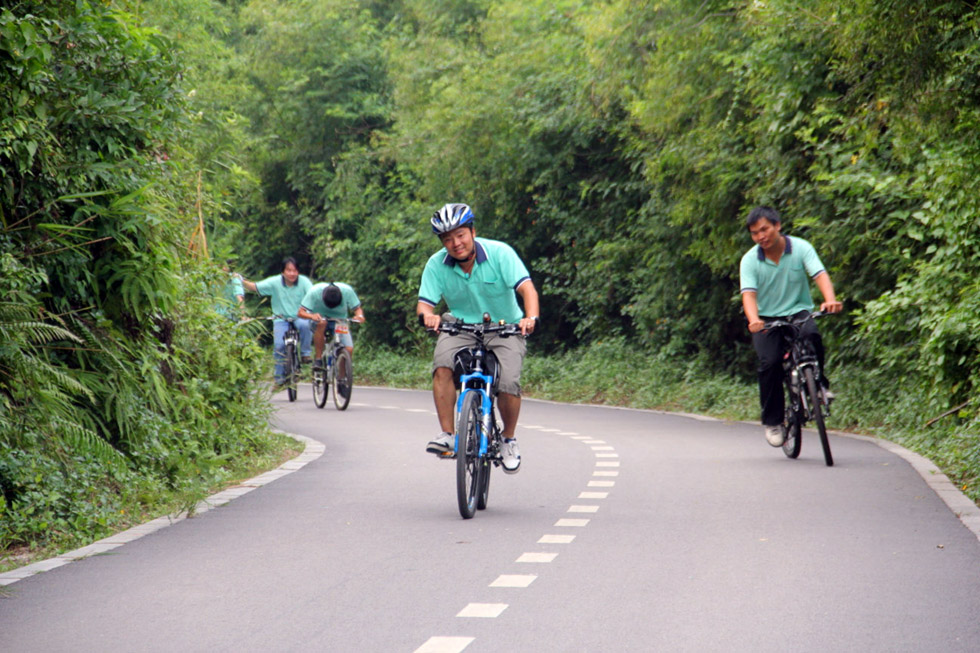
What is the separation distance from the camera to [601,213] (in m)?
27.4

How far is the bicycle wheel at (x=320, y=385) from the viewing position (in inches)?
834

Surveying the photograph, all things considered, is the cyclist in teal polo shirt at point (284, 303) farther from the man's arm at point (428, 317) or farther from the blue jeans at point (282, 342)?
the man's arm at point (428, 317)

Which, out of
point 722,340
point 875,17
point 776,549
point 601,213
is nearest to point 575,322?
point 601,213

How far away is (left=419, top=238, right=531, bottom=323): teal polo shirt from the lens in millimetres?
9742

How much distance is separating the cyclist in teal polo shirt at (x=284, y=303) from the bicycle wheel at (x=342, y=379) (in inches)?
42.3

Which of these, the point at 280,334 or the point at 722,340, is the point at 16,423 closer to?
the point at 280,334

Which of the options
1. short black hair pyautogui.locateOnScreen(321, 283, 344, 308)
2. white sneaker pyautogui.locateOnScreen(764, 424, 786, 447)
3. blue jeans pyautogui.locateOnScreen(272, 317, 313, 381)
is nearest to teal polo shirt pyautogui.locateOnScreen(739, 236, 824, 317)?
white sneaker pyautogui.locateOnScreen(764, 424, 786, 447)

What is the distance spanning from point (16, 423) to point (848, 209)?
418 inches

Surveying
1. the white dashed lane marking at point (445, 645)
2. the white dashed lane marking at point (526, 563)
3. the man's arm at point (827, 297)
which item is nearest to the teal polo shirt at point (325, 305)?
the white dashed lane marking at point (526, 563)

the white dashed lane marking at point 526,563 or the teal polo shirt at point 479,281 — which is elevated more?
the teal polo shirt at point 479,281

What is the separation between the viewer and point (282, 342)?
21969 mm

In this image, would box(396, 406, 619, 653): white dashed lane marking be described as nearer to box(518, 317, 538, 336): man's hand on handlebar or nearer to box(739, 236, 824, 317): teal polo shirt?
box(518, 317, 538, 336): man's hand on handlebar

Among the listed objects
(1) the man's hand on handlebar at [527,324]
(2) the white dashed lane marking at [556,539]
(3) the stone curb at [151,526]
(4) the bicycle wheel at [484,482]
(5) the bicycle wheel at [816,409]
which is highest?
(1) the man's hand on handlebar at [527,324]

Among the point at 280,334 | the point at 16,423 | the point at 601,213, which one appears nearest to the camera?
the point at 16,423
